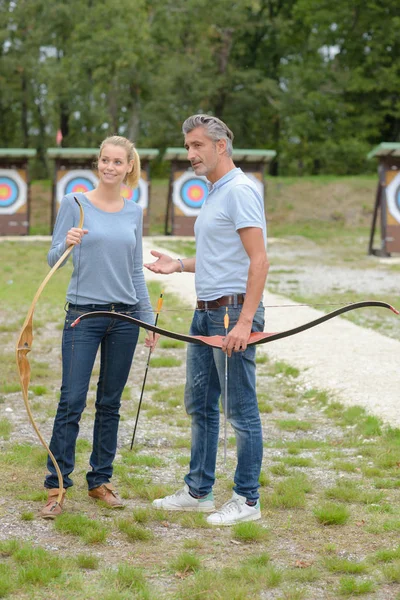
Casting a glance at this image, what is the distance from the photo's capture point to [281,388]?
6.25 m

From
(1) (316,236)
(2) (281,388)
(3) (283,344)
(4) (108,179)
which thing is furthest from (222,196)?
(1) (316,236)

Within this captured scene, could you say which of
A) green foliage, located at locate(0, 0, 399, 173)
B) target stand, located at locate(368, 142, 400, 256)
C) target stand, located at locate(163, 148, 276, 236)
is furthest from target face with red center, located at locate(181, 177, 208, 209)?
green foliage, located at locate(0, 0, 399, 173)

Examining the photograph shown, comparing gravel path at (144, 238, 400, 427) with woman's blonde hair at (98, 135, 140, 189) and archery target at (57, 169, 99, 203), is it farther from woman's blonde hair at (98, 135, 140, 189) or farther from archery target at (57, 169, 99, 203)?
archery target at (57, 169, 99, 203)

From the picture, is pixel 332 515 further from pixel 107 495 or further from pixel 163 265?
pixel 163 265

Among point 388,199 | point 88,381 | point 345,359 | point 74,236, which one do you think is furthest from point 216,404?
point 388,199

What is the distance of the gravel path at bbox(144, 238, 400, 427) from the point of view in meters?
5.68

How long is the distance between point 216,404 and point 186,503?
415mm

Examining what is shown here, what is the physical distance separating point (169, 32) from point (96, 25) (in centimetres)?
399

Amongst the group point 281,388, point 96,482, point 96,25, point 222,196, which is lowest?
point 281,388

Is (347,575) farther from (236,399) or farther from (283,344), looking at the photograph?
(283,344)

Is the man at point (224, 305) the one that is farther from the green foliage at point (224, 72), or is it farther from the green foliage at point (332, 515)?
the green foliage at point (224, 72)


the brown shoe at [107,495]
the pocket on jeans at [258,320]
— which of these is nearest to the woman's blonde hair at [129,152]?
the pocket on jeans at [258,320]

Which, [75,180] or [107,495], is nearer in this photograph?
[107,495]

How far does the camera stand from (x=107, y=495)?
3.62m
